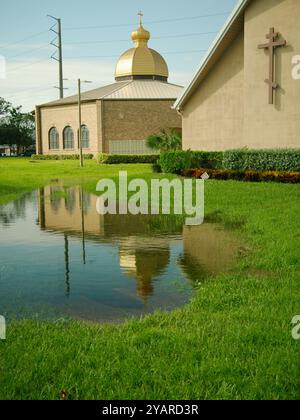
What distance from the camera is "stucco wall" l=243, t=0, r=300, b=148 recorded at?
2055cm

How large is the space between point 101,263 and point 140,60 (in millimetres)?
49860

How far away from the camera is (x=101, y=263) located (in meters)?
8.10

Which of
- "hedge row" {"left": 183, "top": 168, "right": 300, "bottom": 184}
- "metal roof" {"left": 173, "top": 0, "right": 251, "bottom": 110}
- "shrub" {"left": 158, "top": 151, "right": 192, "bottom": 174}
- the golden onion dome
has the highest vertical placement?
the golden onion dome

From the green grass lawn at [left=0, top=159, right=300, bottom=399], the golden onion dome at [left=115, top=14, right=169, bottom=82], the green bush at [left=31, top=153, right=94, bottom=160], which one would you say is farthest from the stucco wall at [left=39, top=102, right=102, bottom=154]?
the green grass lawn at [left=0, top=159, right=300, bottom=399]

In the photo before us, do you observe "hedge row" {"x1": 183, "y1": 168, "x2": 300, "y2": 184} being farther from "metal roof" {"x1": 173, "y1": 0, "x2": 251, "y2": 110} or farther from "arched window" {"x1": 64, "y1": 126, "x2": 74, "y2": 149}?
"arched window" {"x1": 64, "y1": 126, "x2": 74, "y2": 149}

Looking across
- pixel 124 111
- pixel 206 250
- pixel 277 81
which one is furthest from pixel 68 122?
pixel 206 250

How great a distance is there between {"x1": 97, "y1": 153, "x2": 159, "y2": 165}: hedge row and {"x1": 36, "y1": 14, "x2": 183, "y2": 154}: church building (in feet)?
21.9

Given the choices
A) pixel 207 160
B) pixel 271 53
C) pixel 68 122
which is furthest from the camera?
pixel 68 122

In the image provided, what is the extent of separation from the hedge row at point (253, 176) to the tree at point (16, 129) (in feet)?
222

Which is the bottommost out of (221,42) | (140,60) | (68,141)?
(68,141)

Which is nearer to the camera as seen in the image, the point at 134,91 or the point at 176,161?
the point at 176,161

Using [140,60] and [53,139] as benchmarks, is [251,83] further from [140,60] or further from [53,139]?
[53,139]

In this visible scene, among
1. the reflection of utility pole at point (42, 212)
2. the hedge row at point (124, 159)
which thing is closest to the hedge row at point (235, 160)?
the reflection of utility pole at point (42, 212)

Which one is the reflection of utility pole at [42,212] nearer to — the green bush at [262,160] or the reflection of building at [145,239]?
the reflection of building at [145,239]
